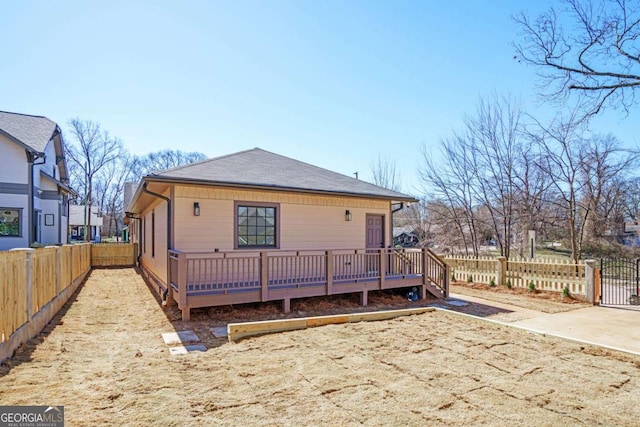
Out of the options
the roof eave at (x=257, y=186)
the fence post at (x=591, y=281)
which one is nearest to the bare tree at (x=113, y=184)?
the roof eave at (x=257, y=186)

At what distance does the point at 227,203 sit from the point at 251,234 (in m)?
0.98

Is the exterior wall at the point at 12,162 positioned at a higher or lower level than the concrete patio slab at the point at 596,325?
higher

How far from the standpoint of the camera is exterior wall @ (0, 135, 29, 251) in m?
13.6

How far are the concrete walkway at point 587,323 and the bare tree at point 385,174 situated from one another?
23303 mm

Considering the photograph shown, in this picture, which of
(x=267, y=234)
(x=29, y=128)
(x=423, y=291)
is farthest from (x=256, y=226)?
(x=29, y=128)

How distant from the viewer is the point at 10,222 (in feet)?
45.5

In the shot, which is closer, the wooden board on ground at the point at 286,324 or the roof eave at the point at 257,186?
the wooden board on ground at the point at 286,324

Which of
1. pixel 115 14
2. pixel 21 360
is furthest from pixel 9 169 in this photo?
pixel 21 360

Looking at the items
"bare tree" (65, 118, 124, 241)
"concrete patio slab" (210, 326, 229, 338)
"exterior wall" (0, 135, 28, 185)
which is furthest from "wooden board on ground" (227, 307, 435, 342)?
"bare tree" (65, 118, 124, 241)

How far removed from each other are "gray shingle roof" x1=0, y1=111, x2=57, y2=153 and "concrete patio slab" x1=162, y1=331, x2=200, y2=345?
1275cm

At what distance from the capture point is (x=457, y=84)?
45.5ft

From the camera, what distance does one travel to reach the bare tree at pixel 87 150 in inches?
1554

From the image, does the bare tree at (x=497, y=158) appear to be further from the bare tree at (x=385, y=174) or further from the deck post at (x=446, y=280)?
the bare tree at (x=385, y=174)

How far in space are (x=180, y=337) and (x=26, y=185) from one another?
12.7 meters
